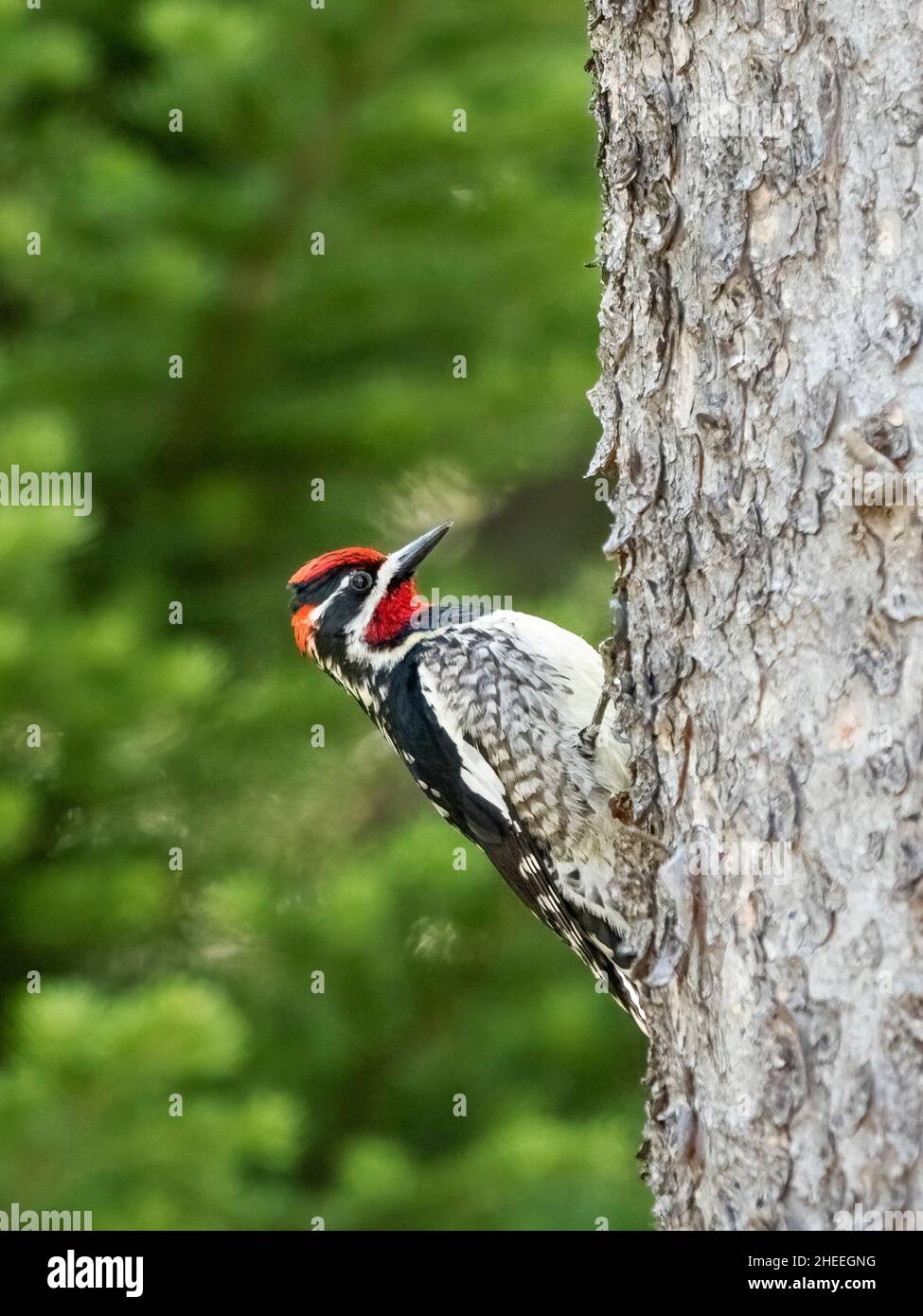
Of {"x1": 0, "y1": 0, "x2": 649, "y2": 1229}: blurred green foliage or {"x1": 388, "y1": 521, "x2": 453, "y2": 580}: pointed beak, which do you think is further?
{"x1": 0, "y1": 0, "x2": 649, "y2": 1229}: blurred green foliage

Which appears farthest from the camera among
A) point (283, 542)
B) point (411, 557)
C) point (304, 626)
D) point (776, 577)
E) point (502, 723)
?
point (283, 542)

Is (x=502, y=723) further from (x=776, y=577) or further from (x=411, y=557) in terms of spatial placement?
(x=776, y=577)

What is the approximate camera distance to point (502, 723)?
3469mm

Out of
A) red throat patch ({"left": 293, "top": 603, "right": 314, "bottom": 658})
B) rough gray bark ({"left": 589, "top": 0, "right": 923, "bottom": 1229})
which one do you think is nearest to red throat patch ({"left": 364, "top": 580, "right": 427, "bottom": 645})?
red throat patch ({"left": 293, "top": 603, "right": 314, "bottom": 658})

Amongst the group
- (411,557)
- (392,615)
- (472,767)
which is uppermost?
(411,557)

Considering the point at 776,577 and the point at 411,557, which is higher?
the point at 411,557

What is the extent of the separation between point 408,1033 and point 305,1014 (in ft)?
1.24

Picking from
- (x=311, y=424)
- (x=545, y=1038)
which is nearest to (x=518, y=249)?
(x=311, y=424)

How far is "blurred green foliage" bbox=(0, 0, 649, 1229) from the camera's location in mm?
5035

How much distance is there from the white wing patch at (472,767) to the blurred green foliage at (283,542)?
1.51 meters

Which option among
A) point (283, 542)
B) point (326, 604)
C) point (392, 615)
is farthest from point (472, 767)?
point (283, 542)

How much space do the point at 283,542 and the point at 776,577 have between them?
3549mm

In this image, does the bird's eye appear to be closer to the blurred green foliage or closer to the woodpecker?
the woodpecker

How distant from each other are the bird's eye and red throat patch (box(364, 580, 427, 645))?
0.05 metres
